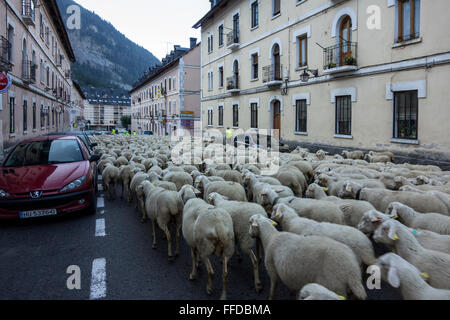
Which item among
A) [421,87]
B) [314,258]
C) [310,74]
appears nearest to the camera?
[314,258]

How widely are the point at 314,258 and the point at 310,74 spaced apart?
15929 millimetres

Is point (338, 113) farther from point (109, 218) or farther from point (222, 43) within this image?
point (222, 43)

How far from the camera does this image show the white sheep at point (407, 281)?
269cm

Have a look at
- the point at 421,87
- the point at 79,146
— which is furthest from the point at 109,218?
the point at 421,87

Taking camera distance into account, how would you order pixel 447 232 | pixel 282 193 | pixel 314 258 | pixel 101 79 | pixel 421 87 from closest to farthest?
pixel 314 258 → pixel 447 232 → pixel 282 193 → pixel 421 87 → pixel 101 79

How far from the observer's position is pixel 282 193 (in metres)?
6.03

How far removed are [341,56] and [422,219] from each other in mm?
13018

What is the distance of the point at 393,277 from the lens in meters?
2.87

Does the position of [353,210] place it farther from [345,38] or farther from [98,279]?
[345,38]

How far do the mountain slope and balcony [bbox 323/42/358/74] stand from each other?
14972cm

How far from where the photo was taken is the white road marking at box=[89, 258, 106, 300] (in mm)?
3699

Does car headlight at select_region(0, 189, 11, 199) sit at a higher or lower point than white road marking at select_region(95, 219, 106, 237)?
higher

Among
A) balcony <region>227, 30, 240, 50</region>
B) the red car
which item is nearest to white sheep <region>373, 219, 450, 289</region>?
the red car

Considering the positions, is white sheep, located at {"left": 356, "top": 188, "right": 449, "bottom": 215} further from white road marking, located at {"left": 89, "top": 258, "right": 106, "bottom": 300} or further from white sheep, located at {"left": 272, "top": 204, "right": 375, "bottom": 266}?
white road marking, located at {"left": 89, "top": 258, "right": 106, "bottom": 300}
